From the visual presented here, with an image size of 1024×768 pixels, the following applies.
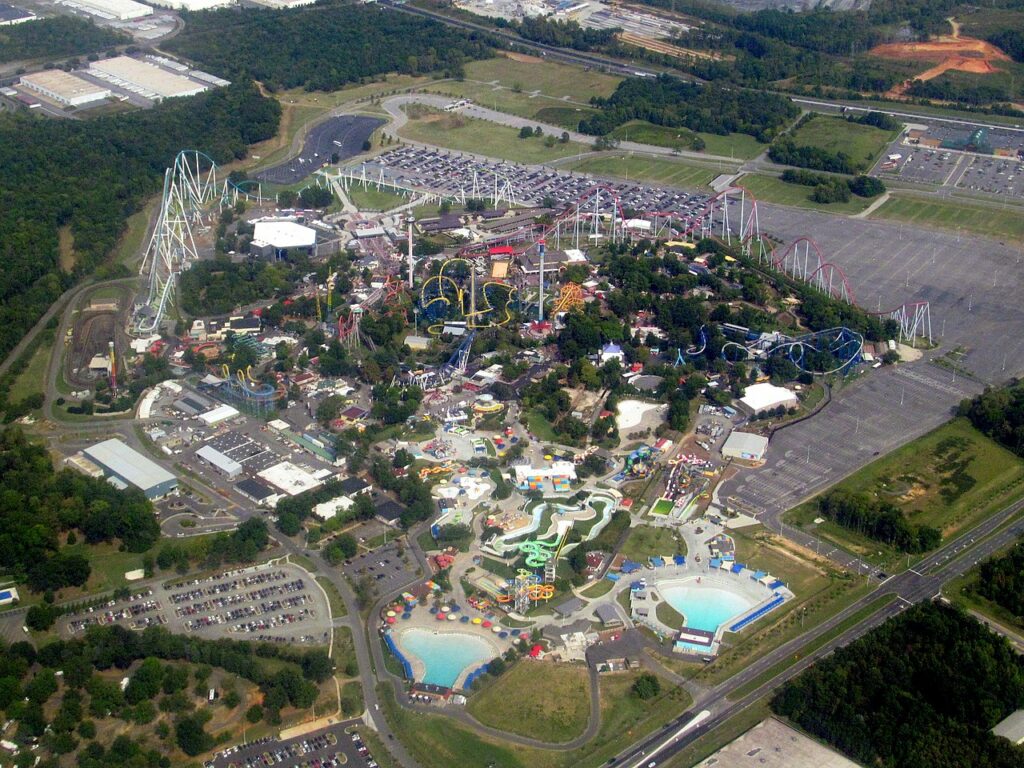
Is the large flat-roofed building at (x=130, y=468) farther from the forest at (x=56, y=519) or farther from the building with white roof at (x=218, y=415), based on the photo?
the building with white roof at (x=218, y=415)

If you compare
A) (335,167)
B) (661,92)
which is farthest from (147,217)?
(661,92)

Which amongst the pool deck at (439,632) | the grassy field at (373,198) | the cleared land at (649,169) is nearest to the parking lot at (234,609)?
the pool deck at (439,632)

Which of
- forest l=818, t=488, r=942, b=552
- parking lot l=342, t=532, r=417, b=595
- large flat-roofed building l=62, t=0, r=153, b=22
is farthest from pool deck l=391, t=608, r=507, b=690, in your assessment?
large flat-roofed building l=62, t=0, r=153, b=22

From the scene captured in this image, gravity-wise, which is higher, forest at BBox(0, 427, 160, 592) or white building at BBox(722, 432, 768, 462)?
white building at BBox(722, 432, 768, 462)

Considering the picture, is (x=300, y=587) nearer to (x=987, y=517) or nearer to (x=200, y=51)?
(x=987, y=517)

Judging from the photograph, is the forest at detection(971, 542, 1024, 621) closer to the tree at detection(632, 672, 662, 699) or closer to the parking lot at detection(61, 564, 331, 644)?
the tree at detection(632, 672, 662, 699)

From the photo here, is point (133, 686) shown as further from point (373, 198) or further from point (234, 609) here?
point (373, 198)
